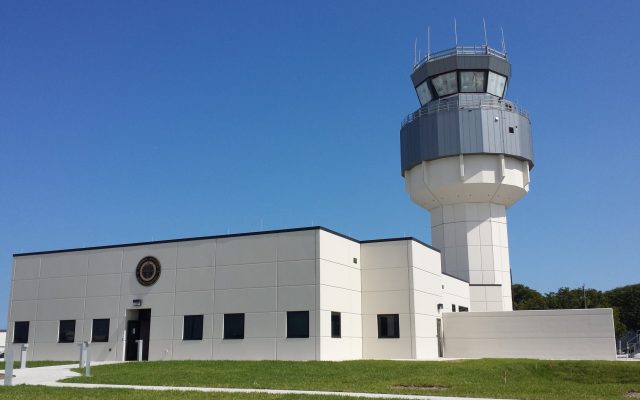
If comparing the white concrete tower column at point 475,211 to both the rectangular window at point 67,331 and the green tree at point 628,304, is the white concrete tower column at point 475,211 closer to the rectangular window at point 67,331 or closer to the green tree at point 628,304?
the rectangular window at point 67,331

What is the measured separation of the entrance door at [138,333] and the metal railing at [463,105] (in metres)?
23.7

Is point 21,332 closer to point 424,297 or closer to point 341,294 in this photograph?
point 341,294

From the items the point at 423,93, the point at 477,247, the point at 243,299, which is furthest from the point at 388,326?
the point at 423,93

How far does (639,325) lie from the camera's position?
8500 centimetres

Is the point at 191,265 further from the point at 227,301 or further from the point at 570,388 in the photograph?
the point at 570,388

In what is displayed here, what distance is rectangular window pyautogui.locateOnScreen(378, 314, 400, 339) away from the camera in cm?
3500

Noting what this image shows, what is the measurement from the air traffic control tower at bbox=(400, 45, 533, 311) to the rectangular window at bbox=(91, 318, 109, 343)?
23216 mm

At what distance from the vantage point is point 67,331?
38.2 meters

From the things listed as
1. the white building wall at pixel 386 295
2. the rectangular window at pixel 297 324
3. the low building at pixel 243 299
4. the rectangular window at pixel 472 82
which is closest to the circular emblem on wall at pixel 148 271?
the low building at pixel 243 299

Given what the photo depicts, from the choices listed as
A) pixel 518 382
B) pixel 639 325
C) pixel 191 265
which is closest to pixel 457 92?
pixel 191 265

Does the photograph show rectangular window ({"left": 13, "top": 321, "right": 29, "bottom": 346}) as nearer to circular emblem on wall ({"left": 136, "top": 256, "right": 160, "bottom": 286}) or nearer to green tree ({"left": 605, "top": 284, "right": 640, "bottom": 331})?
circular emblem on wall ({"left": 136, "top": 256, "right": 160, "bottom": 286})

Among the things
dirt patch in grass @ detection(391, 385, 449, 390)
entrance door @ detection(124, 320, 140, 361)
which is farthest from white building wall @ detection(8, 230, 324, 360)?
dirt patch in grass @ detection(391, 385, 449, 390)

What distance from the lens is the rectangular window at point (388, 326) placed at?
35.0 meters

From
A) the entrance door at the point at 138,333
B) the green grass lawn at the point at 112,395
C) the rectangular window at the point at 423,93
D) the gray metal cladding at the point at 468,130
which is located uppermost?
the rectangular window at the point at 423,93
